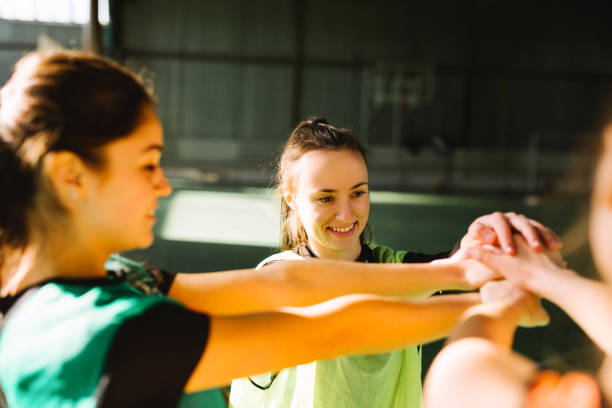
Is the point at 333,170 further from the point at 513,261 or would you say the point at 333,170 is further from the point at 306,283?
the point at 513,261

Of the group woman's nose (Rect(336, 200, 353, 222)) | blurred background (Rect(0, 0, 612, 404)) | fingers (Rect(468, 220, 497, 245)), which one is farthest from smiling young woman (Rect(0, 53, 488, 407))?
blurred background (Rect(0, 0, 612, 404))

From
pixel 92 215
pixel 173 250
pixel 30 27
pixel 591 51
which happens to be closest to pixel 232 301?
pixel 92 215

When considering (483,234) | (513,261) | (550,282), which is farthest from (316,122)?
(550,282)

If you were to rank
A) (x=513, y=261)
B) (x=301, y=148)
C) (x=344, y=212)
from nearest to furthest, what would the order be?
(x=513, y=261)
(x=344, y=212)
(x=301, y=148)

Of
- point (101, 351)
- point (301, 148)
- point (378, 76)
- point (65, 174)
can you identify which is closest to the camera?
point (101, 351)

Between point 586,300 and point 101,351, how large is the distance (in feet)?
2.20

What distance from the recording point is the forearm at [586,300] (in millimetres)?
790

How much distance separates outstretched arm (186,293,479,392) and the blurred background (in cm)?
1316

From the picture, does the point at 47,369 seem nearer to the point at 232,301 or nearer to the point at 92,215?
the point at 92,215

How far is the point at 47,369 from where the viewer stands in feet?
2.10

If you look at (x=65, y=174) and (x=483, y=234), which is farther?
(x=483, y=234)

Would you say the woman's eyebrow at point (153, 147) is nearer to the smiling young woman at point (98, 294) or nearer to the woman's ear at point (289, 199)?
the smiling young woman at point (98, 294)

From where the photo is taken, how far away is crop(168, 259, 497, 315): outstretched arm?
3.38 feet

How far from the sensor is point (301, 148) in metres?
1.68
